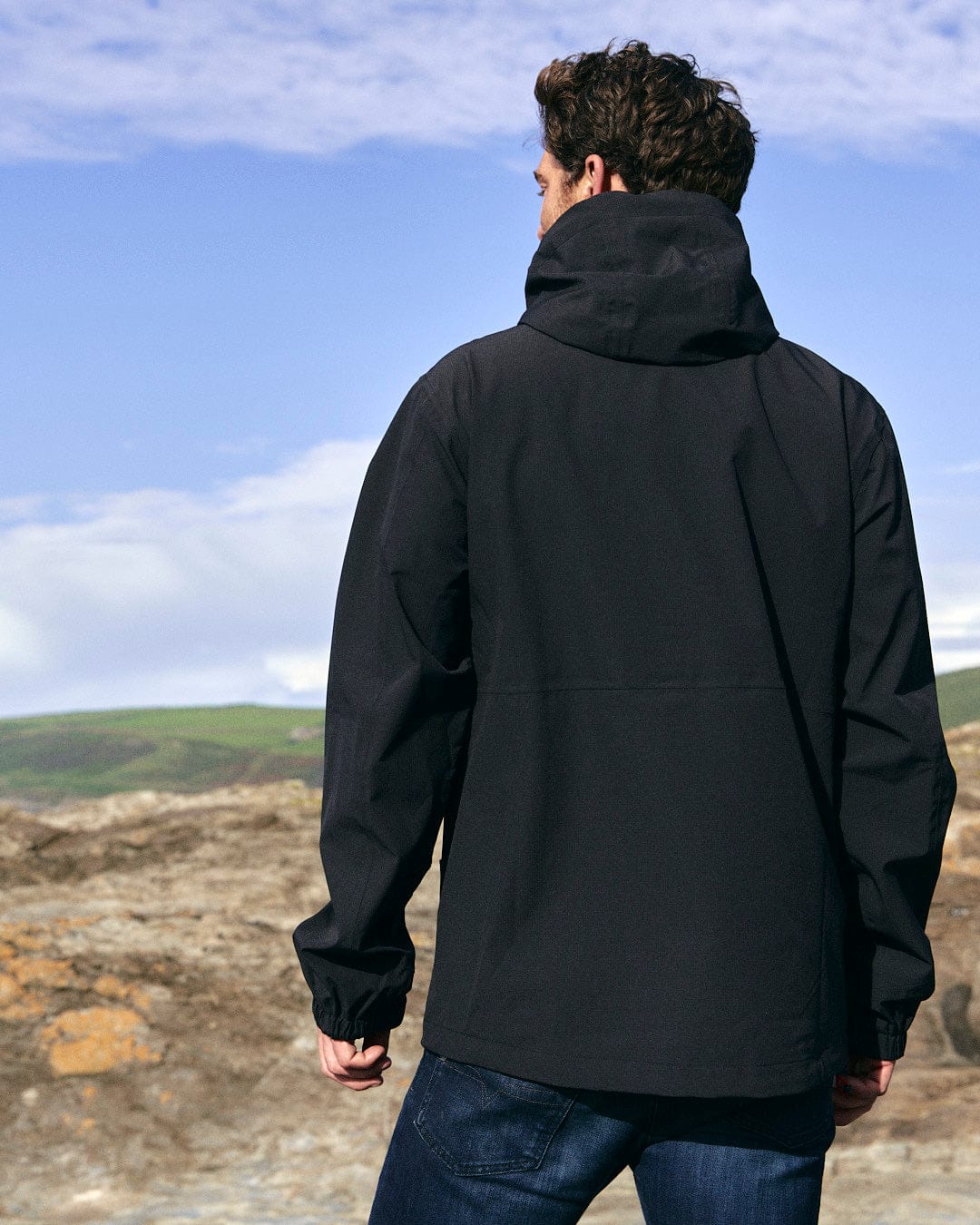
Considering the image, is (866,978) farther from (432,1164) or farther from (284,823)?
(284,823)

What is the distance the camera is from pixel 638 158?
5.70ft

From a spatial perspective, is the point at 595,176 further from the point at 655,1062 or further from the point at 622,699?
the point at 655,1062

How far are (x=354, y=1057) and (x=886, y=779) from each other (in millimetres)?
792

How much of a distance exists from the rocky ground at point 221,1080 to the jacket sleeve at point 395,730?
1921 millimetres

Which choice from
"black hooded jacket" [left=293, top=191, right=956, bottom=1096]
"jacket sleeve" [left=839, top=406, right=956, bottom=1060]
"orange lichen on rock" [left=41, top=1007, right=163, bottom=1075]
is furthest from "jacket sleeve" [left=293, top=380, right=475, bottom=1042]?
"orange lichen on rock" [left=41, top=1007, right=163, bottom=1075]

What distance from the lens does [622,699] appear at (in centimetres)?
154

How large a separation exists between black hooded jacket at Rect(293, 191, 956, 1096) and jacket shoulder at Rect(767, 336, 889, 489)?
2 cm

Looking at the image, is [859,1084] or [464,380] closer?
[464,380]

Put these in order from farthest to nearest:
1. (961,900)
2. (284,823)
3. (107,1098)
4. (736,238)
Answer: (284,823)
(961,900)
(107,1098)
(736,238)

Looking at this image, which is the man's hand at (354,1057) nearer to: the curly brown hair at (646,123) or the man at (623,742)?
the man at (623,742)

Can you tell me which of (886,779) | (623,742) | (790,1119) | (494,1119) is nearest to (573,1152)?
(494,1119)

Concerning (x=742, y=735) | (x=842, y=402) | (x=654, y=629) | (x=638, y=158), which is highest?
(x=638, y=158)

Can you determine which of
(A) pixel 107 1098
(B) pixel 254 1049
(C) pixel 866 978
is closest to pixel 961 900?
(B) pixel 254 1049

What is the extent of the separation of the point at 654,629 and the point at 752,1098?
583 millimetres
